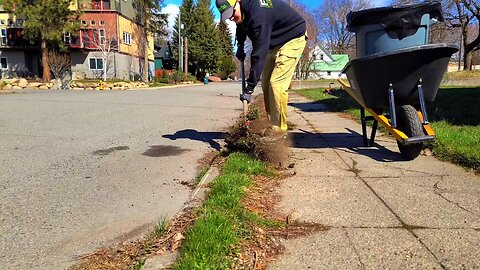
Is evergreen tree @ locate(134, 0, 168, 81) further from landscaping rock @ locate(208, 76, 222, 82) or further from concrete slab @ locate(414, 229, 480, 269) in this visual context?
concrete slab @ locate(414, 229, 480, 269)

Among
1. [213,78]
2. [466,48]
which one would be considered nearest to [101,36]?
[213,78]

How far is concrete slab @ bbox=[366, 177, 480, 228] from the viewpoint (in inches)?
118

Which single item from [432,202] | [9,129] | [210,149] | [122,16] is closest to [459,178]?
[432,202]

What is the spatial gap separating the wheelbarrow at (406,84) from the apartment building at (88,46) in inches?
1616

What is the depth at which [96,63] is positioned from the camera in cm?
4441

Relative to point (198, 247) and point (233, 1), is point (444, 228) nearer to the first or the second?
point (198, 247)

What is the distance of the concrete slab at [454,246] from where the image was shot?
7.83 feet

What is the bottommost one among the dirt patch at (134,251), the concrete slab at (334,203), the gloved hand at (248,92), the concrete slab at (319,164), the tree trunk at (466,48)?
the dirt patch at (134,251)

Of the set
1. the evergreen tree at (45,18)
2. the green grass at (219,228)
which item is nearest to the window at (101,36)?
the evergreen tree at (45,18)

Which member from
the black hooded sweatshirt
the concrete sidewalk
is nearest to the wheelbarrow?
the concrete sidewalk

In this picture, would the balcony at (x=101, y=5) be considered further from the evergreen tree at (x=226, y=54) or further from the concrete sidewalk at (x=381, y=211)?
the concrete sidewalk at (x=381, y=211)

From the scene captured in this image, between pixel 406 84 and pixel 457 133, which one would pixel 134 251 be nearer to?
pixel 406 84

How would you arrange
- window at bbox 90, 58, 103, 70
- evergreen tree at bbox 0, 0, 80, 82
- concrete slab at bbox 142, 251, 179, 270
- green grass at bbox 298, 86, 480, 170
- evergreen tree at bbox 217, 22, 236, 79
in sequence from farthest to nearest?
evergreen tree at bbox 217, 22, 236, 79 < window at bbox 90, 58, 103, 70 < evergreen tree at bbox 0, 0, 80, 82 < green grass at bbox 298, 86, 480, 170 < concrete slab at bbox 142, 251, 179, 270

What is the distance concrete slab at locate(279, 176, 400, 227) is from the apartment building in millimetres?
41691
